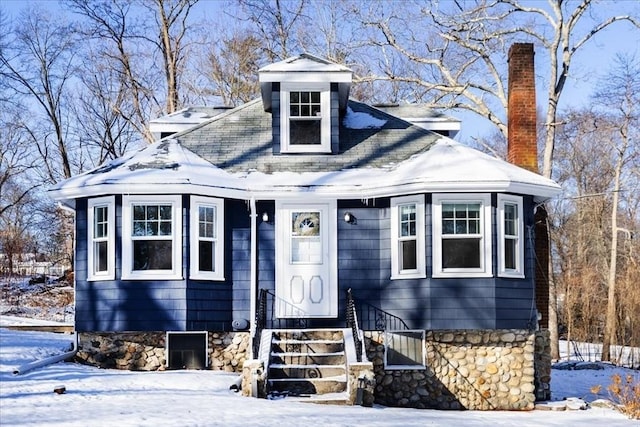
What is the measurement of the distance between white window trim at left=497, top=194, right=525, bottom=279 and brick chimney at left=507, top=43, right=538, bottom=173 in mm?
2634

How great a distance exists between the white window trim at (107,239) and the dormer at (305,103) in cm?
357

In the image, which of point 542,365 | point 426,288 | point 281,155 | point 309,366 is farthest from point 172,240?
point 542,365

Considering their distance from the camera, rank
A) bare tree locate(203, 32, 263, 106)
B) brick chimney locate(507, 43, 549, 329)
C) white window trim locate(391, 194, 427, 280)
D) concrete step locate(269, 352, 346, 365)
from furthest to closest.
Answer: bare tree locate(203, 32, 263, 106), brick chimney locate(507, 43, 549, 329), white window trim locate(391, 194, 427, 280), concrete step locate(269, 352, 346, 365)

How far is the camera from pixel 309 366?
47.8 ft

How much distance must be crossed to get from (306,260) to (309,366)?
2.91 m

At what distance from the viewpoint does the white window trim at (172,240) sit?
16094mm

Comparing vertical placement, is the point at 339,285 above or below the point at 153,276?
below

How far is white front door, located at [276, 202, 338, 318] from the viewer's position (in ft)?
55.2

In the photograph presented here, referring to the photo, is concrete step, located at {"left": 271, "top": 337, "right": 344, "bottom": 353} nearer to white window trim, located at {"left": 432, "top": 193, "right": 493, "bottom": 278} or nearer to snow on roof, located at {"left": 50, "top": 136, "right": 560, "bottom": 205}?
white window trim, located at {"left": 432, "top": 193, "right": 493, "bottom": 278}

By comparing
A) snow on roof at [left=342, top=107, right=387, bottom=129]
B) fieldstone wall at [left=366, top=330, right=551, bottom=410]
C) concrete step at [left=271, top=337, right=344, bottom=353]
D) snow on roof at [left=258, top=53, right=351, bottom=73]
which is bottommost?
fieldstone wall at [left=366, top=330, right=551, bottom=410]

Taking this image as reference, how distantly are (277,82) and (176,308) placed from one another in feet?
16.5

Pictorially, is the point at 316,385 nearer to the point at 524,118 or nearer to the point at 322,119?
the point at 322,119

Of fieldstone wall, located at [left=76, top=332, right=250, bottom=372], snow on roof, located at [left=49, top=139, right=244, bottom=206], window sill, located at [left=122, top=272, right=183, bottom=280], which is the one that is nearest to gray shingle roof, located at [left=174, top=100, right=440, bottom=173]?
snow on roof, located at [left=49, top=139, right=244, bottom=206]

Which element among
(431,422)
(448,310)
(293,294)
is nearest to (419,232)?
(448,310)
